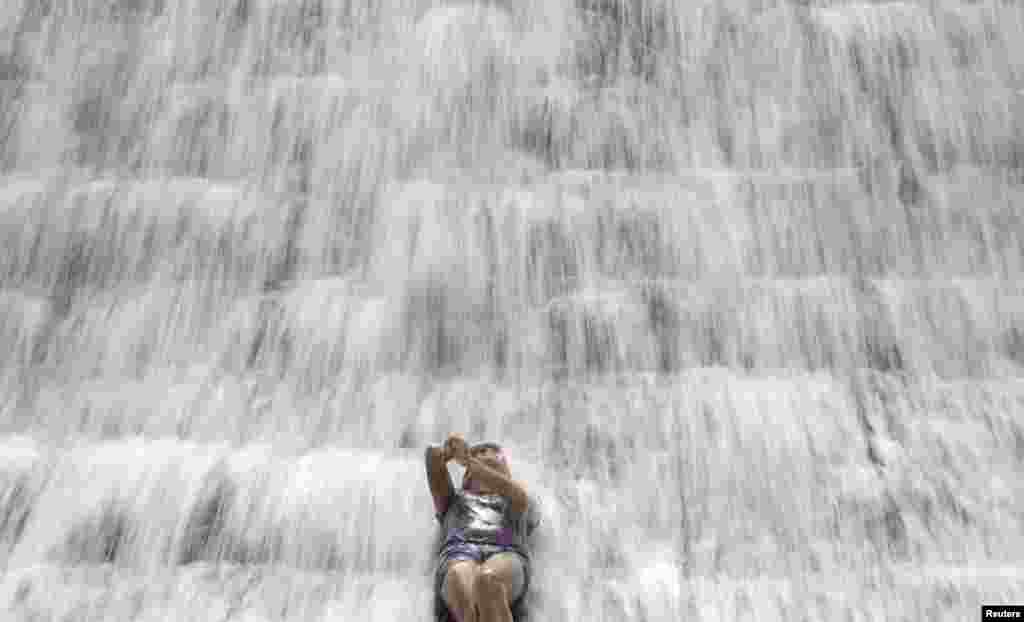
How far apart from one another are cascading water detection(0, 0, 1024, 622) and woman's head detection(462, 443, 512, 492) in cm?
49

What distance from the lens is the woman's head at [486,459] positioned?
441cm

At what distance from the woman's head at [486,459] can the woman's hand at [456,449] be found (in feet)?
0.23

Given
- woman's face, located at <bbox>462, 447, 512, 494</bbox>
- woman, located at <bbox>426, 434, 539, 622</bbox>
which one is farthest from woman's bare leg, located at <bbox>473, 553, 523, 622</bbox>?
woman's face, located at <bbox>462, 447, 512, 494</bbox>

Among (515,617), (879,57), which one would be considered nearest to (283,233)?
(515,617)

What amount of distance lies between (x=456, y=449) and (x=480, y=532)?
1.11 feet

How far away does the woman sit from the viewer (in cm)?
398

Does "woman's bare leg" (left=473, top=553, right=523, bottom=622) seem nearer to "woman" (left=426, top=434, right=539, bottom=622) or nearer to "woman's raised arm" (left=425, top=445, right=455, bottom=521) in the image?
"woman" (left=426, top=434, right=539, bottom=622)

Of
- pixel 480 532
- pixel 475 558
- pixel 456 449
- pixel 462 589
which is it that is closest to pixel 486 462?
pixel 456 449

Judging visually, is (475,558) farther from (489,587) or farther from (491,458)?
(491,458)

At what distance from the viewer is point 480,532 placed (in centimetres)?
421

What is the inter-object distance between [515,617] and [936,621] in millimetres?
1718

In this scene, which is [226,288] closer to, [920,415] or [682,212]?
[682,212]

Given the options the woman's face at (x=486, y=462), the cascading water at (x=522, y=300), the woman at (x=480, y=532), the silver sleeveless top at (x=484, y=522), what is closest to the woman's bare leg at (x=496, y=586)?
the woman at (x=480, y=532)

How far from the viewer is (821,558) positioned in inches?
187
